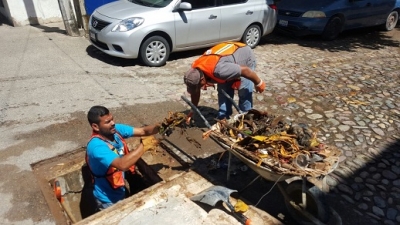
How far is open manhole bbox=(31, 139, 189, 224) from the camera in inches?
181

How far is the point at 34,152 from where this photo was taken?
16.4 feet

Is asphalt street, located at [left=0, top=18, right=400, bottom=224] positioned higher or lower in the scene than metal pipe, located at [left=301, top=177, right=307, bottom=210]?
lower

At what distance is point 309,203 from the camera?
12.5 ft

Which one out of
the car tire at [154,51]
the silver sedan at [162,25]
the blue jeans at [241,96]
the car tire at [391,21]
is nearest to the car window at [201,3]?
the silver sedan at [162,25]

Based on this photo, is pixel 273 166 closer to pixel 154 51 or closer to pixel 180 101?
pixel 180 101

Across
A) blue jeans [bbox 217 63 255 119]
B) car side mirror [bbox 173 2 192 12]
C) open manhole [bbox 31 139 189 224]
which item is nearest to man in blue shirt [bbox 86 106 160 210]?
open manhole [bbox 31 139 189 224]

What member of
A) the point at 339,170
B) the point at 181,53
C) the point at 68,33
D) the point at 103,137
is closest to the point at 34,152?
the point at 103,137

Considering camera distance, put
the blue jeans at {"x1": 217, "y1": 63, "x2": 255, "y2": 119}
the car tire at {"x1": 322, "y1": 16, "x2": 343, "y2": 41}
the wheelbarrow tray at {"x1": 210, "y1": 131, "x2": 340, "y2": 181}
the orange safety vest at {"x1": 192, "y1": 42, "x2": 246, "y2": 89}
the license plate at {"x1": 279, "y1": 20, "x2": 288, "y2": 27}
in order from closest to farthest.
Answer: the wheelbarrow tray at {"x1": 210, "y1": 131, "x2": 340, "y2": 181} < the orange safety vest at {"x1": 192, "y1": 42, "x2": 246, "y2": 89} < the blue jeans at {"x1": 217, "y1": 63, "x2": 255, "y2": 119} < the car tire at {"x1": 322, "y1": 16, "x2": 343, "y2": 41} < the license plate at {"x1": 279, "y1": 20, "x2": 288, "y2": 27}

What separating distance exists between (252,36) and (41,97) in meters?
6.00

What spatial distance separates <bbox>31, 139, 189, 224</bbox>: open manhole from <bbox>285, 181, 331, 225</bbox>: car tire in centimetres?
153

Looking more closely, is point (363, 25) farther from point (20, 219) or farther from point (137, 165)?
point (20, 219)

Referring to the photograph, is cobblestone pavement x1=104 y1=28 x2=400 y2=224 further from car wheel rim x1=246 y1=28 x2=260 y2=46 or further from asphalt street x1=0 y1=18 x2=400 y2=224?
car wheel rim x1=246 y1=28 x2=260 y2=46

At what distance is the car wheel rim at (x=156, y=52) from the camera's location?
8195 millimetres

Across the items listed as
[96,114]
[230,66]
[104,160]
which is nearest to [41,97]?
[96,114]
